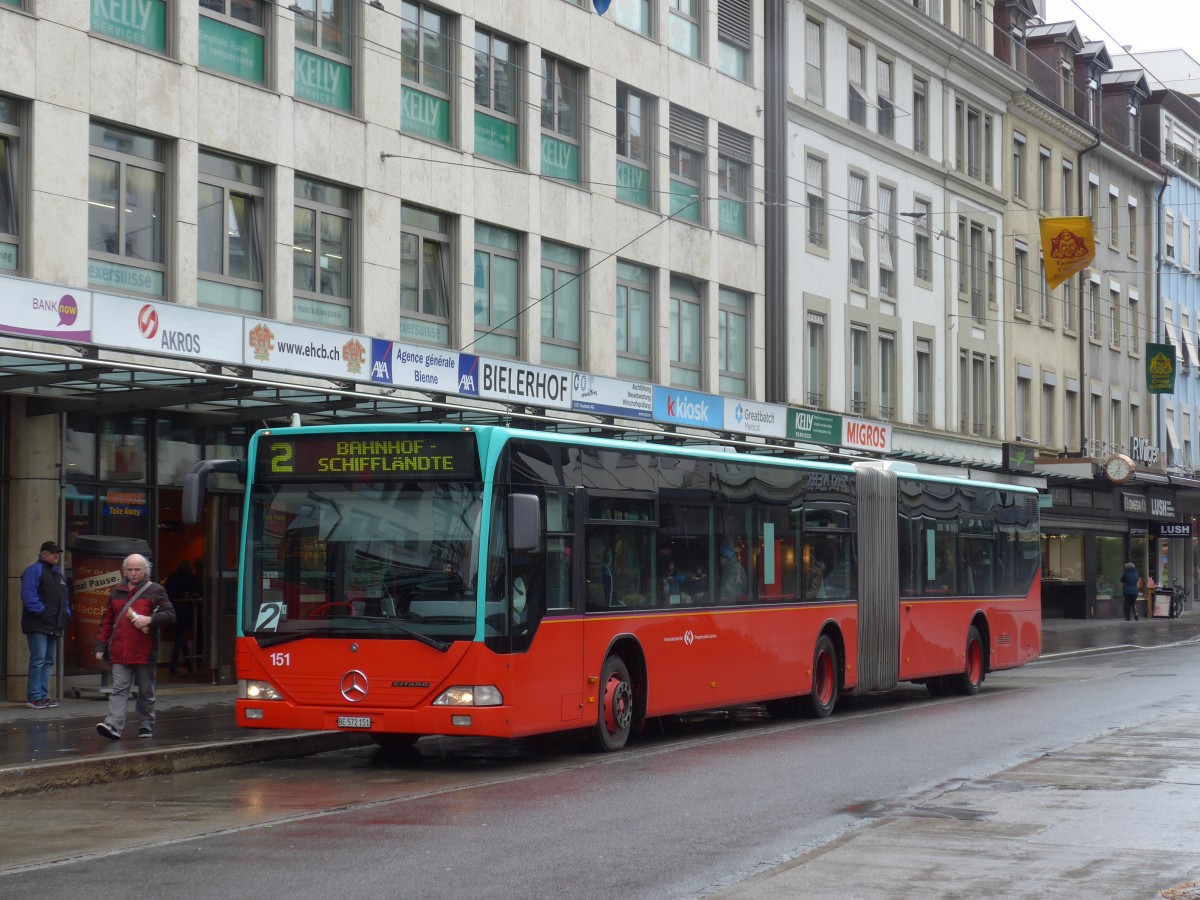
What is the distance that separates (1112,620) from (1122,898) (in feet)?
155

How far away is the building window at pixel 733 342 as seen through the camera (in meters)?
35.1

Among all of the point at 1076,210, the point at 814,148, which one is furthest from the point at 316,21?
the point at 1076,210

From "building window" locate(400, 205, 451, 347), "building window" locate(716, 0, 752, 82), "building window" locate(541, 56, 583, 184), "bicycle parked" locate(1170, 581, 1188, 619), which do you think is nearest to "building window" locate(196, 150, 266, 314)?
"building window" locate(400, 205, 451, 347)

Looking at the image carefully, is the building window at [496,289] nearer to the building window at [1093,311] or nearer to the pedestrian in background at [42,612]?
the pedestrian in background at [42,612]

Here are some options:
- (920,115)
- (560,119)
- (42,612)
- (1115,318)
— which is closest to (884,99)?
(920,115)

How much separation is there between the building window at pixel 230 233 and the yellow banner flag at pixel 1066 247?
2043 cm

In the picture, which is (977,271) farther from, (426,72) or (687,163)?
(426,72)

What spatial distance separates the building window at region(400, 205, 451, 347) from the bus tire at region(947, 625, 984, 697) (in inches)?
343

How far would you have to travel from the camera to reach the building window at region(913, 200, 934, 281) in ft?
143

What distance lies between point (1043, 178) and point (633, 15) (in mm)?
24131

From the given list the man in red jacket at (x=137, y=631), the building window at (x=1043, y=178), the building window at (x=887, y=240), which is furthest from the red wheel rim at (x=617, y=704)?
the building window at (x=1043, y=178)

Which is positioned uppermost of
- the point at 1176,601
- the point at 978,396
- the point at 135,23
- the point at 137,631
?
the point at 135,23

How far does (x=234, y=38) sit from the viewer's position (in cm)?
2297

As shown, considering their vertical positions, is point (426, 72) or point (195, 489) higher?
point (426, 72)
